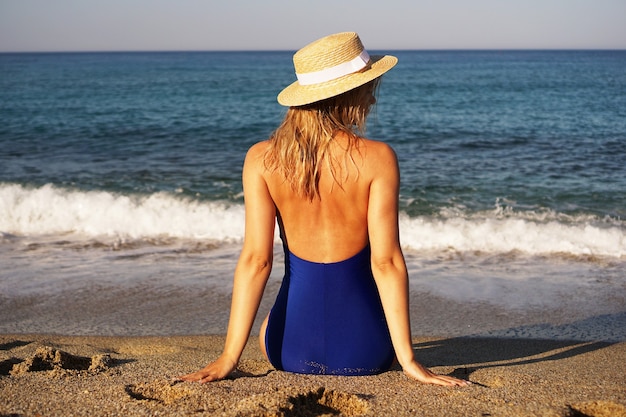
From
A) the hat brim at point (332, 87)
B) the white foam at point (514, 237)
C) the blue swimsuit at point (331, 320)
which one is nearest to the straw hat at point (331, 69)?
the hat brim at point (332, 87)

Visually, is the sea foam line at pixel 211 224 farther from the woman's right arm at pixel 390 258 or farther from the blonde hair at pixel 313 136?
the blonde hair at pixel 313 136

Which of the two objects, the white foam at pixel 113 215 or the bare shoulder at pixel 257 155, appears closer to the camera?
the bare shoulder at pixel 257 155

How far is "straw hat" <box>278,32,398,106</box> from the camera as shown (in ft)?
8.82

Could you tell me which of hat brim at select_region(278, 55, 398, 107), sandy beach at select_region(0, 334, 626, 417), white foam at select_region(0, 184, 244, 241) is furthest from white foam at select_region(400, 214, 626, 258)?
hat brim at select_region(278, 55, 398, 107)

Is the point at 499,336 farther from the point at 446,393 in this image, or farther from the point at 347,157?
the point at 347,157

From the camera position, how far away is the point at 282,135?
277cm

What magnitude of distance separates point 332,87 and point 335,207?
0.49 metres

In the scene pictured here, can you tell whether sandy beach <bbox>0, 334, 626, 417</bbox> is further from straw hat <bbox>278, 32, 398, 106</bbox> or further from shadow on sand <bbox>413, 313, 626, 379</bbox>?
straw hat <bbox>278, 32, 398, 106</bbox>

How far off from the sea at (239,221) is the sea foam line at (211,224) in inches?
1.2

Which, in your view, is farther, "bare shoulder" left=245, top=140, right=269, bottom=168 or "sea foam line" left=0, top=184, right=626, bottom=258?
"sea foam line" left=0, top=184, right=626, bottom=258

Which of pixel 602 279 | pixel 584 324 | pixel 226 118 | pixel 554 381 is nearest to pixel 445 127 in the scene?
pixel 226 118

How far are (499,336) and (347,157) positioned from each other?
7.83ft

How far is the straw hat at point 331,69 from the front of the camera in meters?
2.69

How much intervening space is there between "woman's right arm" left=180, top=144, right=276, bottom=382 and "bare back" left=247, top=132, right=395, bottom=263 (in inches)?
1.8
